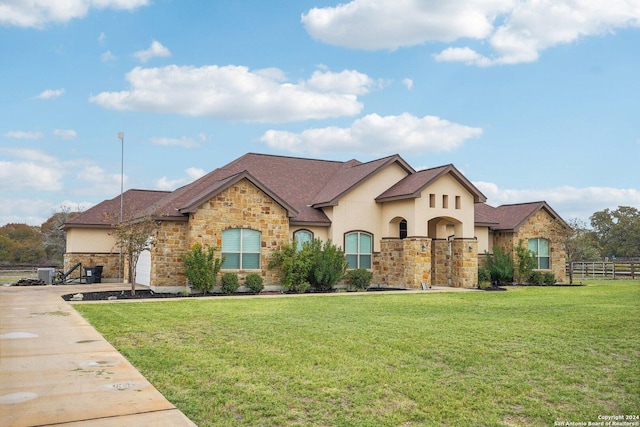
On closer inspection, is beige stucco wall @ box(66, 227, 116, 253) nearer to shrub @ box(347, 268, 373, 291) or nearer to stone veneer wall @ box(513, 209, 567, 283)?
shrub @ box(347, 268, 373, 291)

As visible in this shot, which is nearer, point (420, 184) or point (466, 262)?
point (420, 184)

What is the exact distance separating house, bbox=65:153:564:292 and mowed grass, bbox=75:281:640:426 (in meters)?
7.43

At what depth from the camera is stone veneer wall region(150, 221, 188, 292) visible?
2247cm

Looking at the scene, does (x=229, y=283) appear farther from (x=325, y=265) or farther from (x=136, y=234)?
(x=325, y=265)

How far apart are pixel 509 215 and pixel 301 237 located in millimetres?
13323

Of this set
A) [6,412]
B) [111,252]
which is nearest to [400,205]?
[111,252]

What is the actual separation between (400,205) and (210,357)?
60.4 feet

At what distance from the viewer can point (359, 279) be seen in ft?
83.4

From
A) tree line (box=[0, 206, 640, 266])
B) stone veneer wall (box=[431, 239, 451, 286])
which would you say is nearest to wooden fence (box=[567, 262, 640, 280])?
tree line (box=[0, 206, 640, 266])

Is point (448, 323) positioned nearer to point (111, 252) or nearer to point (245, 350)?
point (245, 350)

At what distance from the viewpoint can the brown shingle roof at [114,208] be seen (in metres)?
30.0

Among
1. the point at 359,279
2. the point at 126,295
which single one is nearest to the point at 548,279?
the point at 359,279

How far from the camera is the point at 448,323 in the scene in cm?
1307

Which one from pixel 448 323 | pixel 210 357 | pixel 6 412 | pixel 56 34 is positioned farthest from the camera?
pixel 56 34
